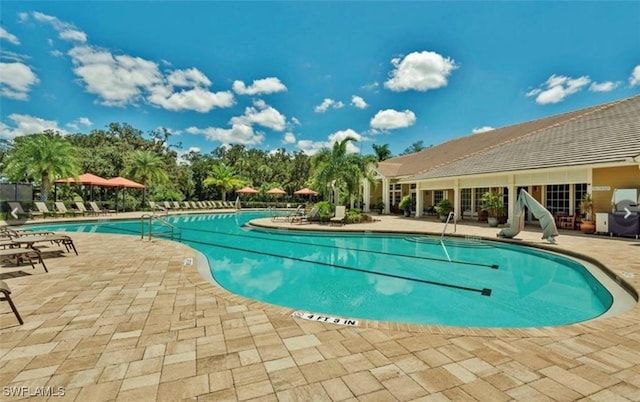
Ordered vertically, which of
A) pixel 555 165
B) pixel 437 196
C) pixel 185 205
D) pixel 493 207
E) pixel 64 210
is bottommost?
pixel 64 210

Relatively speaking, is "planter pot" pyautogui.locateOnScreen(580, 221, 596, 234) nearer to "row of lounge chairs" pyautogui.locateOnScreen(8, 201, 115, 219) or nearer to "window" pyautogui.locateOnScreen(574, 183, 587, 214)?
"window" pyautogui.locateOnScreen(574, 183, 587, 214)

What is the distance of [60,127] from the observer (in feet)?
106

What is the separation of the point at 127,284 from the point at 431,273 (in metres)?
6.26

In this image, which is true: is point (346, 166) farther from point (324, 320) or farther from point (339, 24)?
point (324, 320)

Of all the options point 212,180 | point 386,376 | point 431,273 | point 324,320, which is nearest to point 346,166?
point 431,273

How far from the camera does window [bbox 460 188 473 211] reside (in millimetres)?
18656

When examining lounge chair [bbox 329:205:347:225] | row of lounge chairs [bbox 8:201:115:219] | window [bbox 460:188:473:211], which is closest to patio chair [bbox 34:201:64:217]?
row of lounge chairs [bbox 8:201:115:219]

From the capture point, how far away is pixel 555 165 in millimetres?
12180

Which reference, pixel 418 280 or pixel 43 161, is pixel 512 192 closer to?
pixel 418 280

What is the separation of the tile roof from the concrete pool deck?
10518mm

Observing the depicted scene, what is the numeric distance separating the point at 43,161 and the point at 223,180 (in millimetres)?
15583

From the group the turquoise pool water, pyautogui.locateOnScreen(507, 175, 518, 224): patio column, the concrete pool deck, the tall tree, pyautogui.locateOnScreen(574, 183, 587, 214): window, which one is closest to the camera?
the concrete pool deck

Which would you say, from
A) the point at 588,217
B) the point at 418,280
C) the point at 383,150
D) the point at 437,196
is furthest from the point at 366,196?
the point at 418,280

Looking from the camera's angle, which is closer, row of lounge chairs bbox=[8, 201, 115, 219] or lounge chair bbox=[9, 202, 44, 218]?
lounge chair bbox=[9, 202, 44, 218]
